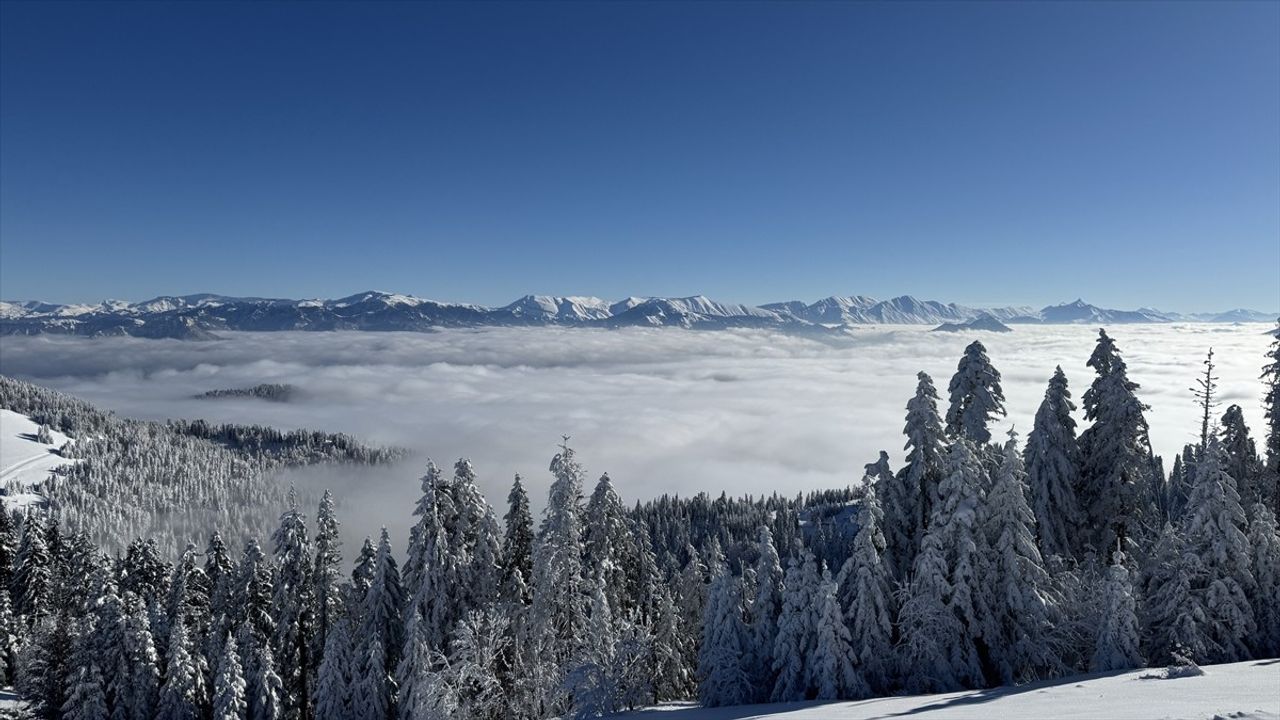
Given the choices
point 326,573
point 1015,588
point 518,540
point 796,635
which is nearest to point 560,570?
point 518,540

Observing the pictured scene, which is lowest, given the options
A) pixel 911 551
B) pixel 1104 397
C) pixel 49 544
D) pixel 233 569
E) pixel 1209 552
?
pixel 49 544

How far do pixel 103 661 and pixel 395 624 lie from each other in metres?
21.2

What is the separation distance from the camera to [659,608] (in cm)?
4578

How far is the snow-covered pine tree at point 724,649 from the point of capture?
29.0 m

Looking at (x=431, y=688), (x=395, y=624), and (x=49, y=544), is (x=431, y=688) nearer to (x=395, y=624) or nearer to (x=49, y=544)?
(x=395, y=624)

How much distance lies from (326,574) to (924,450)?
36331 millimetres

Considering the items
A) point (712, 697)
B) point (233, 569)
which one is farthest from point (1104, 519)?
point (233, 569)

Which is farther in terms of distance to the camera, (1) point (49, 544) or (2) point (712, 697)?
(1) point (49, 544)

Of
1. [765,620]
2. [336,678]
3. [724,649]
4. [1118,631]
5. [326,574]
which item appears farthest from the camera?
[326,574]

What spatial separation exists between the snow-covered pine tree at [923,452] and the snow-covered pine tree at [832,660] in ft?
17.7

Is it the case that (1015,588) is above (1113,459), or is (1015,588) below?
below

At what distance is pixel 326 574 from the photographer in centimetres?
4044

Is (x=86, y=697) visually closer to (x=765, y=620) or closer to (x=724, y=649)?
(x=724, y=649)

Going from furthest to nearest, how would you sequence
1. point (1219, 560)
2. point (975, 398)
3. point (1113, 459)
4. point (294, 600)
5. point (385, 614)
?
point (294, 600)
point (385, 614)
point (1113, 459)
point (975, 398)
point (1219, 560)
